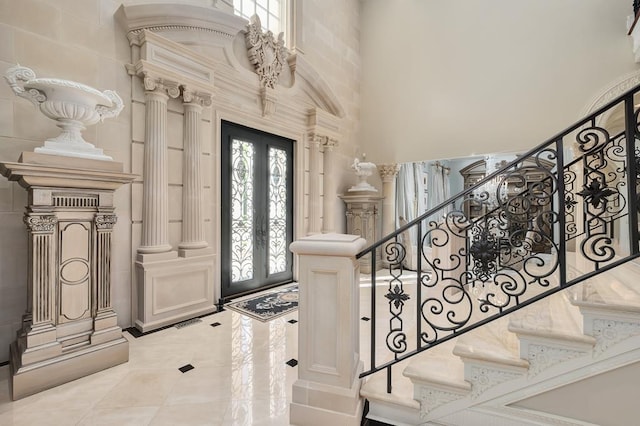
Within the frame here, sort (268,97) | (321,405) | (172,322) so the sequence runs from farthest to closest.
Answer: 1. (268,97)
2. (172,322)
3. (321,405)

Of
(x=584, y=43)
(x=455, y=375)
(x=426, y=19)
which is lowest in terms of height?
(x=455, y=375)

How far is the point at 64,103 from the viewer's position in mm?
2027

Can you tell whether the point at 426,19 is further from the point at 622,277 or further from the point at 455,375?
the point at 455,375

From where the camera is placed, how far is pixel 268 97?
13.5 feet

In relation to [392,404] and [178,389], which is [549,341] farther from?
[178,389]

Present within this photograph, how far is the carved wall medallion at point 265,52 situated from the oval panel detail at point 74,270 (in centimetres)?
308

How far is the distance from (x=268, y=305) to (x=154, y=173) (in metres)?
2.00

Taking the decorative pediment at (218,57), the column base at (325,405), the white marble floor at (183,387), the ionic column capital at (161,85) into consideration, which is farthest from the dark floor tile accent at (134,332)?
the decorative pediment at (218,57)

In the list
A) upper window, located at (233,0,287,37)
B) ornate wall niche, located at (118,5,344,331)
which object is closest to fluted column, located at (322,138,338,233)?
ornate wall niche, located at (118,5,344,331)

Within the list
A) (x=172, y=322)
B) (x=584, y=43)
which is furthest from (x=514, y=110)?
(x=172, y=322)

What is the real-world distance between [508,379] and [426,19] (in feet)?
20.0

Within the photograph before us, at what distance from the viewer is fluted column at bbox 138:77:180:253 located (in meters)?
2.89

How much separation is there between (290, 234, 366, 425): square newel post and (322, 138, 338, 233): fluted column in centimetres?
362

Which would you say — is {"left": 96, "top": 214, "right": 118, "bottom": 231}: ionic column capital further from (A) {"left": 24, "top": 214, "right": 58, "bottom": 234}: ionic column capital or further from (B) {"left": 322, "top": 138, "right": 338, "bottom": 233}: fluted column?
(B) {"left": 322, "top": 138, "right": 338, "bottom": 233}: fluted column
